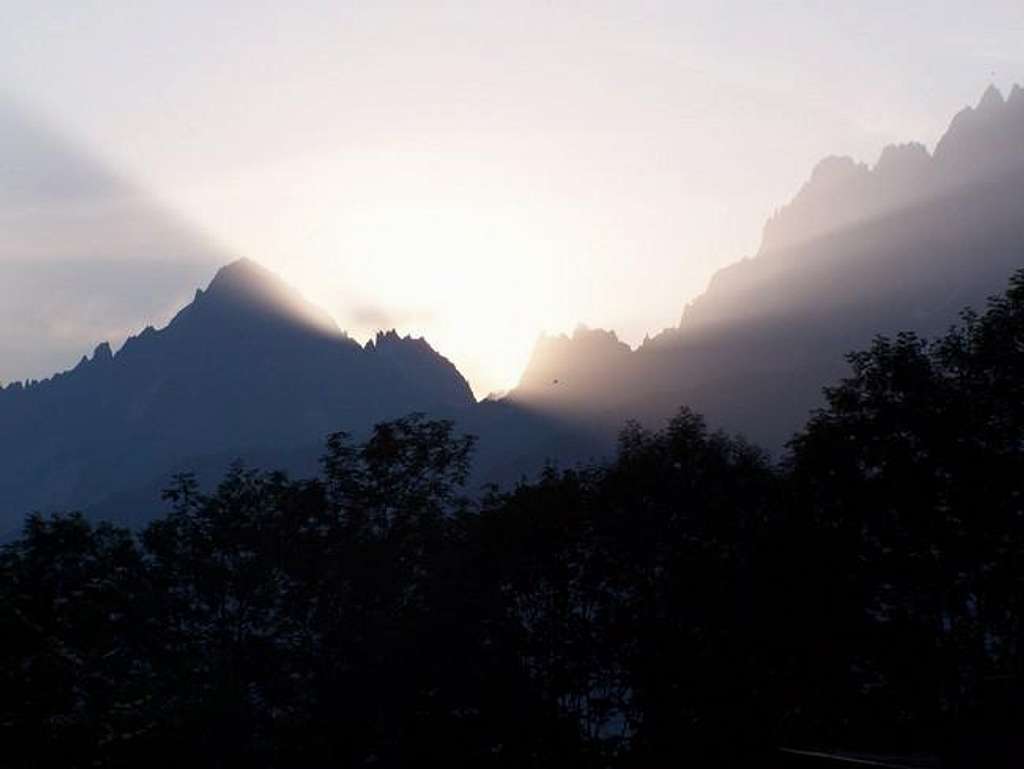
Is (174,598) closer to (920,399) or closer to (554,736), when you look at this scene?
(554,736)

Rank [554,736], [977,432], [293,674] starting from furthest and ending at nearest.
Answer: [293,674], [554,736], [977,432]

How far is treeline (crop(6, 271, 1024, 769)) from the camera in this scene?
50.9m

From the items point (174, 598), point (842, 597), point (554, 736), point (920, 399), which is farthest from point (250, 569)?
point (920, 399)

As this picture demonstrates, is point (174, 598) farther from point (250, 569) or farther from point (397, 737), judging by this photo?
point (397, 737)

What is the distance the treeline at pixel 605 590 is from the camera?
50.9m

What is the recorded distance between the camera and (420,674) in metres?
58.7

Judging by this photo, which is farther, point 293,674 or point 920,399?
point 293,674

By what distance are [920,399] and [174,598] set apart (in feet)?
126

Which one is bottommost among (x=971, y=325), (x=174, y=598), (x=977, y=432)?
(x=174, y=598)

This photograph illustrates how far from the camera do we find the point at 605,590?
200ft

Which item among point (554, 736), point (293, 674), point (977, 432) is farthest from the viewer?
point (293, 674)

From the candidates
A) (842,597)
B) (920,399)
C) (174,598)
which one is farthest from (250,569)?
(920,399)

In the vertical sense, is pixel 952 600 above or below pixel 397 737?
above

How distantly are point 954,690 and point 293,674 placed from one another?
105 ft
